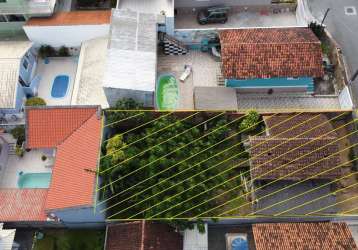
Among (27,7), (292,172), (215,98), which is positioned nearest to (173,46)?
(215,98)

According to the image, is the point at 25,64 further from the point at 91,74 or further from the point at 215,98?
the point at 215,98

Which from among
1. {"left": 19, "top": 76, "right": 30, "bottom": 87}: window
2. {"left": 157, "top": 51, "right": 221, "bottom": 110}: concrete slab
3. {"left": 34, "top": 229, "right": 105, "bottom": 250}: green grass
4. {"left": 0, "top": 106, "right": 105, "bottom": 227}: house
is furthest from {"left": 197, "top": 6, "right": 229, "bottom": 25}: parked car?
{"left": 34, "top": 229, "right": 105, "bottom": 250}: green grass

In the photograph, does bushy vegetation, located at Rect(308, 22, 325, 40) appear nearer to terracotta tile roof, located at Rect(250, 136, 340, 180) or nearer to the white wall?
terracotta tile roof, located at Rect(250, 136, 340, 180)

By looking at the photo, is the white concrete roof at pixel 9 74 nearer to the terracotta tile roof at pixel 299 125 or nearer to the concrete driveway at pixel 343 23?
the terracotta tile roof at pixel 299 125

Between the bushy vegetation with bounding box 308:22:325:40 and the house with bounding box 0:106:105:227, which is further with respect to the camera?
the bushy vegetation with bounding box 308:22:325:40

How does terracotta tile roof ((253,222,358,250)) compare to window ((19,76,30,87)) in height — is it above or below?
below
